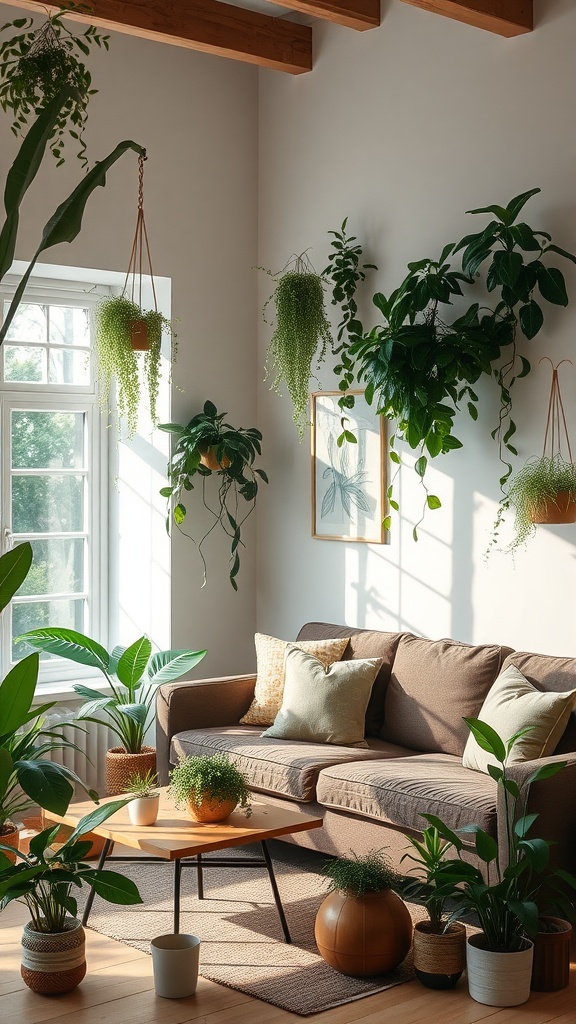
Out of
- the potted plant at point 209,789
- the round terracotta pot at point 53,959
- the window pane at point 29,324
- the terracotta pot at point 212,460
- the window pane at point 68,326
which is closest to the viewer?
the round terracotta pot at point 53,959

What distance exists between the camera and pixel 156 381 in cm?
515

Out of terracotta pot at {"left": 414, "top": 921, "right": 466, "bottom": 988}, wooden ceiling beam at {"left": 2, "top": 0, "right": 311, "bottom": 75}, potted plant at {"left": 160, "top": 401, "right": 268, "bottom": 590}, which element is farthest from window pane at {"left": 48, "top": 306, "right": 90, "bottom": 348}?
terracotta pot at {"left": 414, "top": 921, "right": 466, "bottom": 988}

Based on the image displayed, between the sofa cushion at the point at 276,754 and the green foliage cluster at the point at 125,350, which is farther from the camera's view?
the green foliage cluster at the point at 125,350

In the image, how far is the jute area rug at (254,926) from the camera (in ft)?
11.2

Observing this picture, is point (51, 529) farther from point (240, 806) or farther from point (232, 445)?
point (240, 806)

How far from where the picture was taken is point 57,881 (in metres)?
3.26

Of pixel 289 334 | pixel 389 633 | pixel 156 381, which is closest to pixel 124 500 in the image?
pixel 156 381

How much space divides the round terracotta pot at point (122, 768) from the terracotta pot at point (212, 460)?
4.47 ft

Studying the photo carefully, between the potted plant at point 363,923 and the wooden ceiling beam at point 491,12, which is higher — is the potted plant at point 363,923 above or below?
below

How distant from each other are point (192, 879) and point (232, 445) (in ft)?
6.52

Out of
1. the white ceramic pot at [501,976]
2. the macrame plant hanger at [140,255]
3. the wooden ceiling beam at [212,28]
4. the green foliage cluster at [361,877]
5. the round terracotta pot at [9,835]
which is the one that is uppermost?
the wooden ceiling beam at [212,28]

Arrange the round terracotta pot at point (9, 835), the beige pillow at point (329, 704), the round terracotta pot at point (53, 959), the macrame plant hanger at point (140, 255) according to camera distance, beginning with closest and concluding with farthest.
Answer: the round terracotta pot at point (53, 959) < the round terracotta pot at point (9, 835) < the beige pillow at point (329, 704) < the macrame plant hanger at point (140, 255)

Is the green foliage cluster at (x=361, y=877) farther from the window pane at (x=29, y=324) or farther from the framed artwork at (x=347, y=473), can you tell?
the window pane at (x=29, y=324)

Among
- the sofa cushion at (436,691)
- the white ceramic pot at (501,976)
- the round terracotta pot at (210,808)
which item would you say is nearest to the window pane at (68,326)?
the sofa cushion at (436,691)
